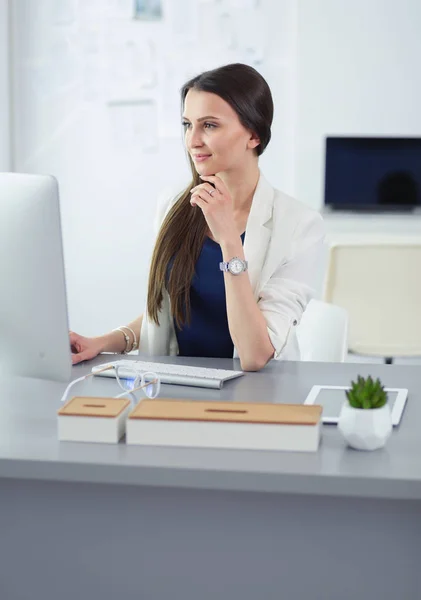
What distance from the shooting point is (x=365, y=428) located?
4.17ft

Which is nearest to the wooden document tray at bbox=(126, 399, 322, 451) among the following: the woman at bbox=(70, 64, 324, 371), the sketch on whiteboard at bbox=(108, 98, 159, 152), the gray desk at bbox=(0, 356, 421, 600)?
the gray desk at bbox=(0, 356, 421, 600)

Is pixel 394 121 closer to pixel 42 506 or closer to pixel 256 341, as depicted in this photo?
pixel 256 341

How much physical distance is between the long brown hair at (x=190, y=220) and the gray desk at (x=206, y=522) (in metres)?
0.79

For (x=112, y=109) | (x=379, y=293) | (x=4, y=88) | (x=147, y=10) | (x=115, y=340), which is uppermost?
(x=147, y=10)

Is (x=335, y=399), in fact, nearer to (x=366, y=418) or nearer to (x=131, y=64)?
(x=366, y=418)

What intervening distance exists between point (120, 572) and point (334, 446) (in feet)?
1.22

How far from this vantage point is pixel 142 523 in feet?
4.28

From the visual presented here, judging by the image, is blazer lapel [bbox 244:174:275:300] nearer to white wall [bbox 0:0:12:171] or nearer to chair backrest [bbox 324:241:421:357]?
chair backrest [bbox 324:241:421:357]

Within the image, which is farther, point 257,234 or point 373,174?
point 373,174

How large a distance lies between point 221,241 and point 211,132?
0.30 meters

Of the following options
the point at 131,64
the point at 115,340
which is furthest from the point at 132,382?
the point at 131,64

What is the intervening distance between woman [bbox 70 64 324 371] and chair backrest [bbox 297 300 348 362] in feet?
0.18

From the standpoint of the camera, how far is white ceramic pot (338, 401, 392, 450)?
4.17ft

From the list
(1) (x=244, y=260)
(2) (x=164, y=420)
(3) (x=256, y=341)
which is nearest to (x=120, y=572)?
(2) (x=164, y=420)
